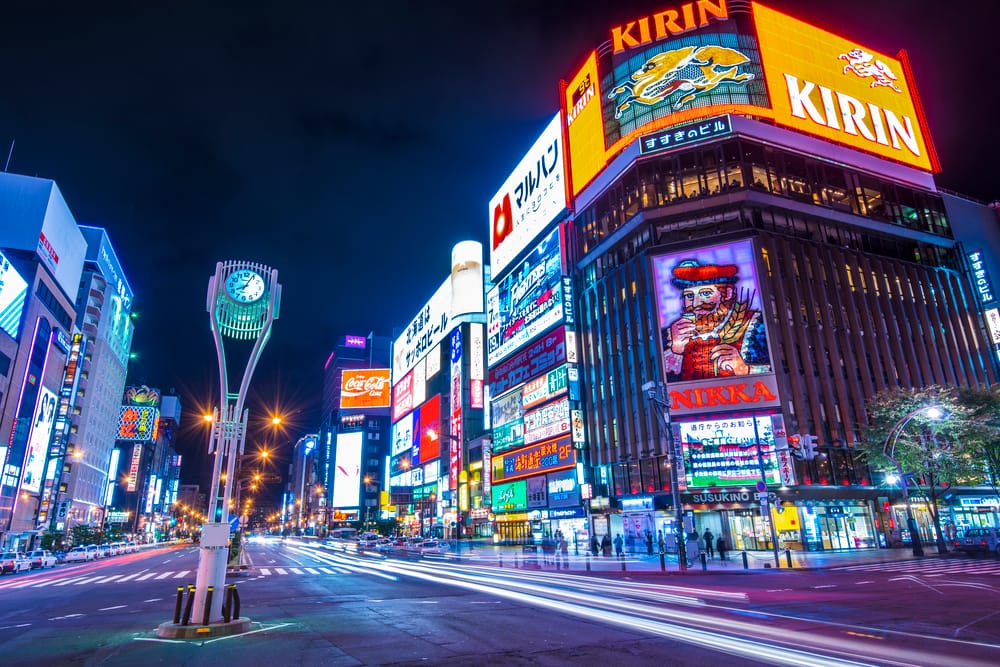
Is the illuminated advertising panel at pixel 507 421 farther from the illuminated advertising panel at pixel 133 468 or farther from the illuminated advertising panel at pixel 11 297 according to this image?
the illuminated advertising panel at pixel 133 468

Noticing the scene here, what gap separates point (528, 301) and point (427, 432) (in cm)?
4546

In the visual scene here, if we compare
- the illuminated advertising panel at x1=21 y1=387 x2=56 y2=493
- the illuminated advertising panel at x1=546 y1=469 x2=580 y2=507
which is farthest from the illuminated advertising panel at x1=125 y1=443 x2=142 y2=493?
the illuminated advertising panel at x1=546 y1=469 x2=580 y2=507

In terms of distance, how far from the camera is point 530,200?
73938 mm

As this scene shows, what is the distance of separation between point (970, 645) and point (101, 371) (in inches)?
4634

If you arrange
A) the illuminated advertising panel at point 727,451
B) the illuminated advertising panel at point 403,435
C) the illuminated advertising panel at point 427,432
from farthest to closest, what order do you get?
the illuminated advertising panel at point 403,435 < the illuminated advertising panel at point 427,432 < the illuminated advertising panel at point 727,451

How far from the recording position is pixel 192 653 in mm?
9844

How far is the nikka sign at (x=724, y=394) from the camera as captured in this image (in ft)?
146

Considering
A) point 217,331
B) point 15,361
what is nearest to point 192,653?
point 217,331

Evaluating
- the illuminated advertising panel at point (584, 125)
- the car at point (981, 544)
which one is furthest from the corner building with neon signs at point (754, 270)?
the car at point (981, 544)

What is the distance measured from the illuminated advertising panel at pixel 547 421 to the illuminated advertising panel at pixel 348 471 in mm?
104703

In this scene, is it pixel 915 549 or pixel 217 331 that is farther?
pixel 915 549

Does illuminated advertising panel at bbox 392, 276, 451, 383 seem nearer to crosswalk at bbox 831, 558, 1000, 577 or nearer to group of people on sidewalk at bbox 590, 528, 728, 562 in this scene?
group of people on sidewalk at bbox 590, 528, 728, 562

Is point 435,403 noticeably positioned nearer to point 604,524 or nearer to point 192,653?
point 604,524

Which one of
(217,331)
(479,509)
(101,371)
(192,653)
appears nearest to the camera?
(192,653)
